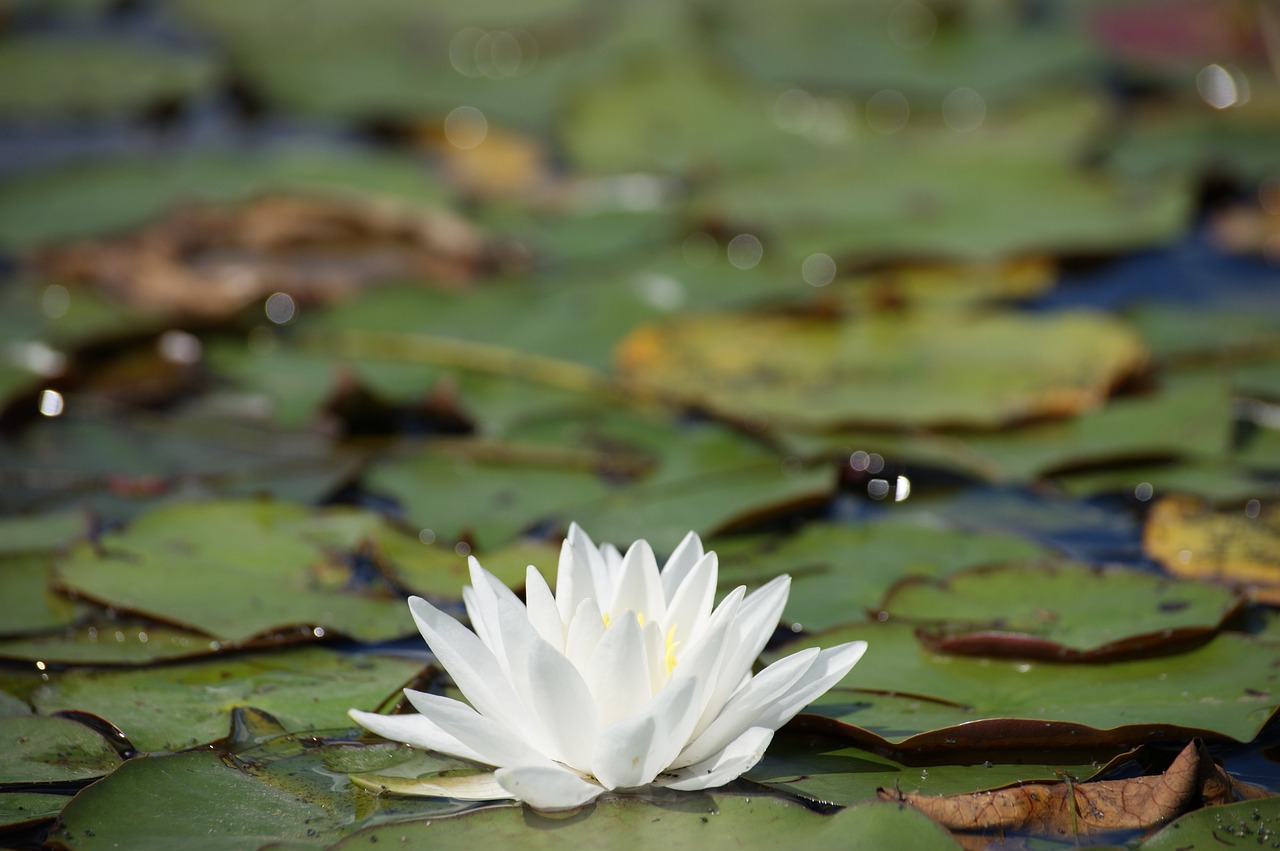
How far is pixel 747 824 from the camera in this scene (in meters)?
1.48

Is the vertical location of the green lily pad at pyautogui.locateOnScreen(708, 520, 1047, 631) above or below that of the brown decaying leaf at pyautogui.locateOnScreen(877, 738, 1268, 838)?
above

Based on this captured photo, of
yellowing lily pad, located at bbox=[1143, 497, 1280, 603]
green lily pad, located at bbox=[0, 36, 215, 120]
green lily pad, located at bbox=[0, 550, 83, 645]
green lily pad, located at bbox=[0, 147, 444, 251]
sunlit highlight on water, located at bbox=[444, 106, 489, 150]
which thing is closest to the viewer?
green lily pad, located at bbox=[0, 550, 83, 645]

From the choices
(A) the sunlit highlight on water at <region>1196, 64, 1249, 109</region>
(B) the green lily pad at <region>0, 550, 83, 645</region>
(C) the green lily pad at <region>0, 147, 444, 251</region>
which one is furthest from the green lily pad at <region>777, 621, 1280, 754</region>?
(A) the sunlit highlight on water at <region>1196, 64, 1249, 109</region>

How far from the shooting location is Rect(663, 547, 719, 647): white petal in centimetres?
164

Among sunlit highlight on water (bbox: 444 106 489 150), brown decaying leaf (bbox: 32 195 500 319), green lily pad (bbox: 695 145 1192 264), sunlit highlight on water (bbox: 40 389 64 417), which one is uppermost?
sunlit highlight on water (bbox: 444 106 489 150)

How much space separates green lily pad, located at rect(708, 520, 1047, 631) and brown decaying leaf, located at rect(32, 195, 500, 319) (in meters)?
1.79

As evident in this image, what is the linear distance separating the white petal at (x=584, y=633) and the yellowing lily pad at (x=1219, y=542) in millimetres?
1292

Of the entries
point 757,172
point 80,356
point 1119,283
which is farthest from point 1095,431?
point 80,356

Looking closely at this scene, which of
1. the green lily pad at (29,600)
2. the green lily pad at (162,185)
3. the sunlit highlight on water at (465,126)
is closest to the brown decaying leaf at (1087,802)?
the green lily pad at (29,600)

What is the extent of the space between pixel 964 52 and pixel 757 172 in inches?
61.4

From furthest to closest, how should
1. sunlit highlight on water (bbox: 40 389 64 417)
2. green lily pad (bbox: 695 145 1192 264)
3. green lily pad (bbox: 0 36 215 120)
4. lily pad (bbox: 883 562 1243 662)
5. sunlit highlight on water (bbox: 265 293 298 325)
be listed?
green lily pad (bbox: 0 36 215 120)
green lily pad (bbox: 695 145 1192 264)
sunlit highlight on water (bbox: 265 293 298 325)
sunlit highlight on water (bbox: 40 389 64 417)
lily pad (bbox: 883 562 1243 662)

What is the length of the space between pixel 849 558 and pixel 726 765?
2.77 feet

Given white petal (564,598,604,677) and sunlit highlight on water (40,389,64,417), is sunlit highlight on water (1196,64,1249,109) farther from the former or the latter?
sunlit highlight on water (40,389,64,417)

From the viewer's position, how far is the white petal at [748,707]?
1.56 meters
